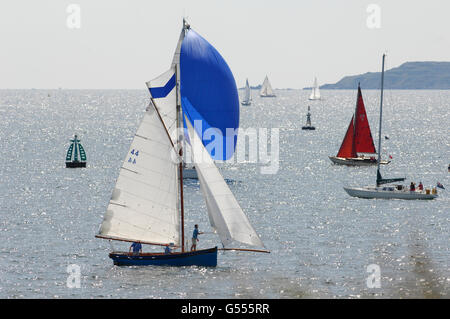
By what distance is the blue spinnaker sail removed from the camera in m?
90.1

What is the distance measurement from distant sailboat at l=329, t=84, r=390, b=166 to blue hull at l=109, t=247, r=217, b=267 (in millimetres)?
60360

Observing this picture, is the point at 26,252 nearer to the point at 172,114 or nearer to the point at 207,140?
the point at 172,114

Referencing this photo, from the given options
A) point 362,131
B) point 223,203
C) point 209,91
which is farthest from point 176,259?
point 362,131

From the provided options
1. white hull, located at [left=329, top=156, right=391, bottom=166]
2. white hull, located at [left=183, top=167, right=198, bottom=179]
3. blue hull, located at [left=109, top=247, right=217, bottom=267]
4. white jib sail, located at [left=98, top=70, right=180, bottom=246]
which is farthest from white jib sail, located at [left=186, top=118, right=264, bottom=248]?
white hull, located at [left=329, top=156, right=391, bottom=166]

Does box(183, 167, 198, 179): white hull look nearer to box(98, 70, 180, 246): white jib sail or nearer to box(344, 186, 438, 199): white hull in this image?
box(344, 186, 438, 199): white hull

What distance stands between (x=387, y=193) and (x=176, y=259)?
39.3 m

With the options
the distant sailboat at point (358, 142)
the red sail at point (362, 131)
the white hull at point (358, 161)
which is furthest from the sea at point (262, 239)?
the red sail at point (362, 131)

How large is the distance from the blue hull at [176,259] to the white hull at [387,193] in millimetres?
37093

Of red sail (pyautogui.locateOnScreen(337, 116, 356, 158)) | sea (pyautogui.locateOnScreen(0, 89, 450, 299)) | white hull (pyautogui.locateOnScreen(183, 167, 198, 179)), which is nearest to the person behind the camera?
sea (pyautogui.locateOnScreen(0, 89, 450, 299))

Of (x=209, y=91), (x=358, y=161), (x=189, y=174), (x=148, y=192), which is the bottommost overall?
(x=189, y=174)

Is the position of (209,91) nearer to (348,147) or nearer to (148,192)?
(348,147)

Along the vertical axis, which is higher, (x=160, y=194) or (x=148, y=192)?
(x=148, y=192)

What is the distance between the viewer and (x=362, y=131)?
112 metres

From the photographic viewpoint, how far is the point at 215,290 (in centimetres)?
4825
